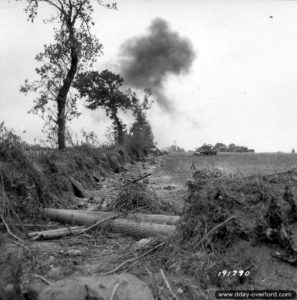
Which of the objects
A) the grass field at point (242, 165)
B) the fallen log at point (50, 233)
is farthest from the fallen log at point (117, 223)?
the grass field at point (242, 165)

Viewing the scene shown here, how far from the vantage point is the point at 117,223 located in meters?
7.30

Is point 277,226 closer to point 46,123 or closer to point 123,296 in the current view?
point 123,296

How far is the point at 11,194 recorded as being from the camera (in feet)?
26.5

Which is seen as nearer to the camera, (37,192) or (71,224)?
(71,224)

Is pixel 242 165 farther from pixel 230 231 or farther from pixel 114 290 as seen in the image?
pixel 114 290

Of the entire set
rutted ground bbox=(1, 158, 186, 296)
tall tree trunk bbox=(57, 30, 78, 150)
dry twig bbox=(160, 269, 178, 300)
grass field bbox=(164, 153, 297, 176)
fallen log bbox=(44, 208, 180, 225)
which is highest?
tall tree trunk bbox=(57, 30, 78, 150)

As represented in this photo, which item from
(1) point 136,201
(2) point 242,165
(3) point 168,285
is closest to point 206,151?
(2) point 242,165

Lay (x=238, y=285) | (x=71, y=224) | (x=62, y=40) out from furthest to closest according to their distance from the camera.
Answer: (x=62, y=40)
(x=71, y=224)
(x=238, y=285)

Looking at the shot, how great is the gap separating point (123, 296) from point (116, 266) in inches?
65.8

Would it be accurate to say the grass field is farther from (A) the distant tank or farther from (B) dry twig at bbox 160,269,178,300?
(A) the distant tank

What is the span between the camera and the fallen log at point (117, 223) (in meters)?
6.59

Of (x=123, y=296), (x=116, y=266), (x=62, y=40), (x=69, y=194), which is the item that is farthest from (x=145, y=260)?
(x=62, y=40)

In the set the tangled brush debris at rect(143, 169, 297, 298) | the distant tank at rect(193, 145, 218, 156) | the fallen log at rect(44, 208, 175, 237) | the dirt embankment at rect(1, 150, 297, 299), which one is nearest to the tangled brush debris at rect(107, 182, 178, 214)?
the fallen log at rect(44, 208, 175, 237)

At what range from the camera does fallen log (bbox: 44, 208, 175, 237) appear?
6.59 m
